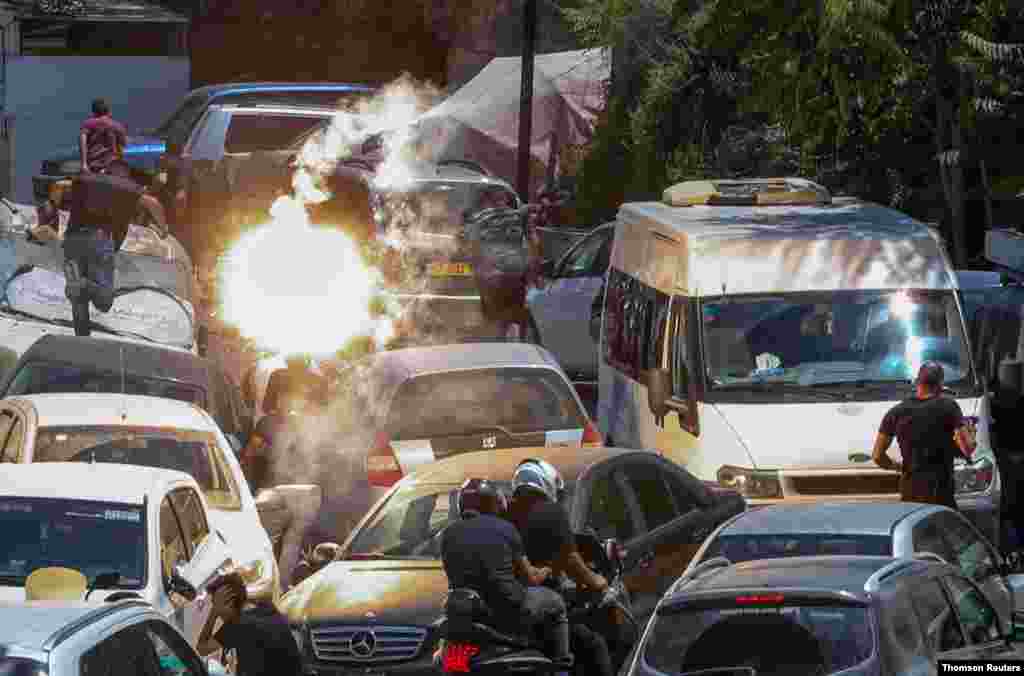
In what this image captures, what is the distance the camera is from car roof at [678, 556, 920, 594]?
29.8 feet

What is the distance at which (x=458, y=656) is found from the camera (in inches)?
416

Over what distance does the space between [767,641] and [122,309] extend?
12721 mm

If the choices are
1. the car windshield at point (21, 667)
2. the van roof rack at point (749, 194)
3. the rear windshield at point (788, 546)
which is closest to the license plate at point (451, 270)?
the van roof rack at point (749, 194)

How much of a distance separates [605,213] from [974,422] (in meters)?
14.3

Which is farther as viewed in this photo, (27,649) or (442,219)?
(442,219)

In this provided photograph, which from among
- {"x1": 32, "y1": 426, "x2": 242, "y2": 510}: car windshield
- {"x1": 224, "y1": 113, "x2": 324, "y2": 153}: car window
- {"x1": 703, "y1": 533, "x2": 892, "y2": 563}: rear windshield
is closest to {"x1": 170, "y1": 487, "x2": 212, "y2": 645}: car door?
{"x1": 32, "y1": 426, "x2": 242, "y2": 510}: car windshield

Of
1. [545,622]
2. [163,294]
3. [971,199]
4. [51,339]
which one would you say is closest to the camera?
[545,622]

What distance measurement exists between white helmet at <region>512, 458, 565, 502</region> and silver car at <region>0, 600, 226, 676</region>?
3.10 meters

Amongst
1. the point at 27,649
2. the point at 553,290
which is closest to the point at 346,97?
the point at 553,290

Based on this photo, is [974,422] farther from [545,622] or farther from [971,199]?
[971,199]

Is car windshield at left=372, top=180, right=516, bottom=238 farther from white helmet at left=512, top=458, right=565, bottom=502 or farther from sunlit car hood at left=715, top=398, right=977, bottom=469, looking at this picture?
white helmet at left=512, top=458, right=565, bottom=502

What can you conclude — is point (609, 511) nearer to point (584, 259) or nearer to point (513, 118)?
point (584, 259)

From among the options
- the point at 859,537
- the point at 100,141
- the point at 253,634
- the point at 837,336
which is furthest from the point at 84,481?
the point at 100,141

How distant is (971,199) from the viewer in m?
24.2
